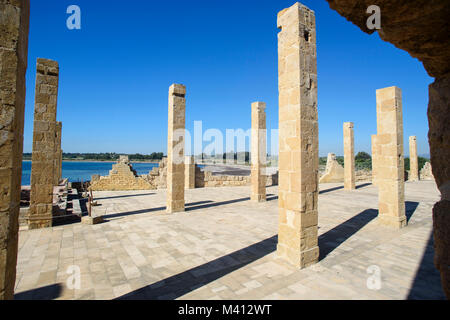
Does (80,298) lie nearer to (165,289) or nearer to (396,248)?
(165,289)

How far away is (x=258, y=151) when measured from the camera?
11938mm

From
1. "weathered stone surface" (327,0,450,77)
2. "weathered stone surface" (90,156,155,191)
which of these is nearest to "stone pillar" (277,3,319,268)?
"weathered stone surface" (327,0,450,77)

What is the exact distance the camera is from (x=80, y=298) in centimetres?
354

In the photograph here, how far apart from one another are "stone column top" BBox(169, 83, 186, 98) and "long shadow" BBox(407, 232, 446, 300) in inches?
353

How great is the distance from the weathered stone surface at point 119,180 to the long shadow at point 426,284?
51.0 feet

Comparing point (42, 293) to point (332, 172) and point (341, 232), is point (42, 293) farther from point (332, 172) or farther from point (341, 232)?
point (332, 172)

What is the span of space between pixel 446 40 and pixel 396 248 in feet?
18.9

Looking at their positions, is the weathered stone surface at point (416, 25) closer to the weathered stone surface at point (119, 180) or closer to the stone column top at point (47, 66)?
the stone column top at point (47, 66)

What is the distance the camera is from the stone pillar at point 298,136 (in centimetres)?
468

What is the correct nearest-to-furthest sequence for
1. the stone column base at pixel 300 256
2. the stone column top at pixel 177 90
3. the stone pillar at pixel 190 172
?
the stone column base at pixel 300 256 < the stone column top at pixel 177 90 < the stone pillar at pixel 190 172

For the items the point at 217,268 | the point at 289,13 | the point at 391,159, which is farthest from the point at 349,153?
the point at 217,268

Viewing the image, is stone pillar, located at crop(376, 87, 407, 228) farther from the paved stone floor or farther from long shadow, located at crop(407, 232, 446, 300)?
long shadow, located at crop(407, 232, 446, 300)

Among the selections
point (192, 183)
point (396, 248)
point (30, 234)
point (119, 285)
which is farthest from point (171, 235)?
point (192, 183)

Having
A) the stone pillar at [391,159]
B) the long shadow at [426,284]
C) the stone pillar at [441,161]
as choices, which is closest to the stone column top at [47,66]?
the stone pillar at [441,161]
